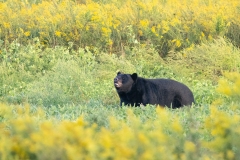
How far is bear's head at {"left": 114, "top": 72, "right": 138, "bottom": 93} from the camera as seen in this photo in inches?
424

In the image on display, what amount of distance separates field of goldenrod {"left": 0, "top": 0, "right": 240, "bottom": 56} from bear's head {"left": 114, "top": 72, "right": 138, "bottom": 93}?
4587mm

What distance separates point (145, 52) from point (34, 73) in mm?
2746

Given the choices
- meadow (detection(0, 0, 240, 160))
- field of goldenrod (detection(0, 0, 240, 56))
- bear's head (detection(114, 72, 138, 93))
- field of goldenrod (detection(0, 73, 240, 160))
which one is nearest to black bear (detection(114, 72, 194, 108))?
bear's head (detection(114, 72, 138, 93))

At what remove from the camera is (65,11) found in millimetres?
16859

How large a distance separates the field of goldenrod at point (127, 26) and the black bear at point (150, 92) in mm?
4515

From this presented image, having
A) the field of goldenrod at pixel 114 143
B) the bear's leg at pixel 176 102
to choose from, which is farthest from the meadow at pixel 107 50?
the field of goldenrod at pixel 114 143

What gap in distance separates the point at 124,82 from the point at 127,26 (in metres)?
5.10

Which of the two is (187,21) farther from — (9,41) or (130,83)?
(130,83)

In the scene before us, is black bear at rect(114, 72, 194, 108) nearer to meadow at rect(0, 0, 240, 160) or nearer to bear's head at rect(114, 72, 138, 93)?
bear's head at rect(114, 72, 138, 93)

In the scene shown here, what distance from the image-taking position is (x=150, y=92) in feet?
35.8

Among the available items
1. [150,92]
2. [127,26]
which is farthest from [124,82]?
[127,26]

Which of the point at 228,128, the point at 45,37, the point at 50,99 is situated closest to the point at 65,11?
the point at 45,37

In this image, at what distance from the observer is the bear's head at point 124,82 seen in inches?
424

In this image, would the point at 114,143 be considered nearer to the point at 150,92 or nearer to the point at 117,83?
the point at 117,83
